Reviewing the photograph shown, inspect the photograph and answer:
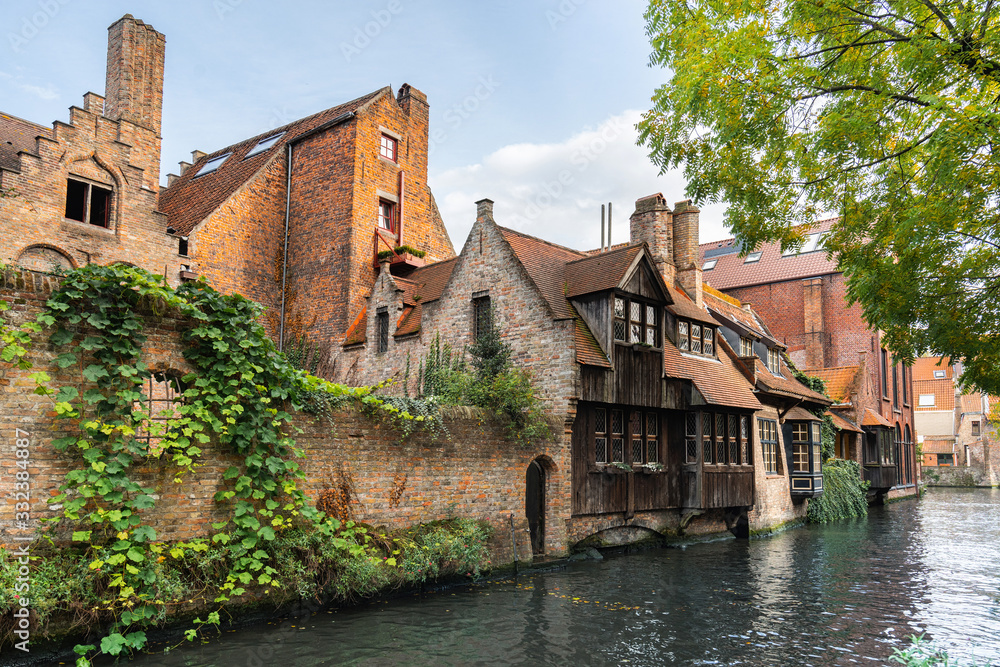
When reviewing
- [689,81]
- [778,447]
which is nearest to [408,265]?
[778,447]

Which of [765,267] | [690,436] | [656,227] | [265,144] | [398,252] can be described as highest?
[265,144]

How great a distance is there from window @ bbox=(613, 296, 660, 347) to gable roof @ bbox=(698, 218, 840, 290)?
24572 mm

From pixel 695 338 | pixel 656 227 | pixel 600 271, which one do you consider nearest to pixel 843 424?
pixel 695 338

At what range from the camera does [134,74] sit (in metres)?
21.1

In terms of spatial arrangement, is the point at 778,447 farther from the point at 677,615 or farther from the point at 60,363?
the point at 60,363

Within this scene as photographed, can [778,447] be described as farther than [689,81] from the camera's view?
Yes

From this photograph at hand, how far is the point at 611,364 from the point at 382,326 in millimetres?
8697

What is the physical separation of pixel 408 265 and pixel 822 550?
1587cm

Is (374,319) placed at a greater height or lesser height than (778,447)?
greater

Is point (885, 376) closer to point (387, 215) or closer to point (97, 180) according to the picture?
point (387, 215)

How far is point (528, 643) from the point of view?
33.7 feet

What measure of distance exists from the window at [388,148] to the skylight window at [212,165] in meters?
7.78

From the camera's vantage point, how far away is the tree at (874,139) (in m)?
6.46

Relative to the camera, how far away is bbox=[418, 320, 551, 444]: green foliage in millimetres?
16078
